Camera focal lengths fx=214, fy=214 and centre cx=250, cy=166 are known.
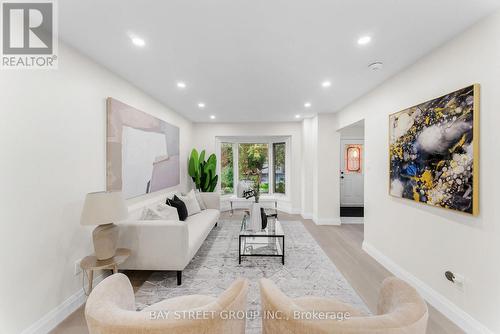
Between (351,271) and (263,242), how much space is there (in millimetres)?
1311

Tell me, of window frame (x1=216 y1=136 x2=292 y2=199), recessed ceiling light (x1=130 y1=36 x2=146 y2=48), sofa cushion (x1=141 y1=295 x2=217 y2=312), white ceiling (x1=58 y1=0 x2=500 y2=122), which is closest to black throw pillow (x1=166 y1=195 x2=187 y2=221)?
white ceiling (x1=58 y1=0 x2=500 y2=122)

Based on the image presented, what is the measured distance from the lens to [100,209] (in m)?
1.88

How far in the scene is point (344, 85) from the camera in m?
3.01

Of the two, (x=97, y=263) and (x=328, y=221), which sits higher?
(x=97, y=263)

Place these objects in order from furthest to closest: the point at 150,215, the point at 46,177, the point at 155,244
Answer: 1. the point at 150,215
2. the point at 155,244
3. the point at 46,177

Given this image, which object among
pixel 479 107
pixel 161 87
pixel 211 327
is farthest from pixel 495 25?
pixel 161 87

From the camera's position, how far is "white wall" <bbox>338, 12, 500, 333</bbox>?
1579 millimetres

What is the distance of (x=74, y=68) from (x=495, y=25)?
3.50m

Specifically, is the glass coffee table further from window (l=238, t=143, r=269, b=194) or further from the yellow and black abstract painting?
window (l=238, t=143, r=269, b=194)

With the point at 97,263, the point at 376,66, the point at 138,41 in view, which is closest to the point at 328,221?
the point at 376,66

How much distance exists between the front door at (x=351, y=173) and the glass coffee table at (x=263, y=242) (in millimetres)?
4161

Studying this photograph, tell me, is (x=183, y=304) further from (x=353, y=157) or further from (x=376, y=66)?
(x=353, y=157)

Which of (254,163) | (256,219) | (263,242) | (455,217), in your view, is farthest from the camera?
(254,163)

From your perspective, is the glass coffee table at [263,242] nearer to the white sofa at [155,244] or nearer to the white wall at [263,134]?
the white sofa at [155,244]
